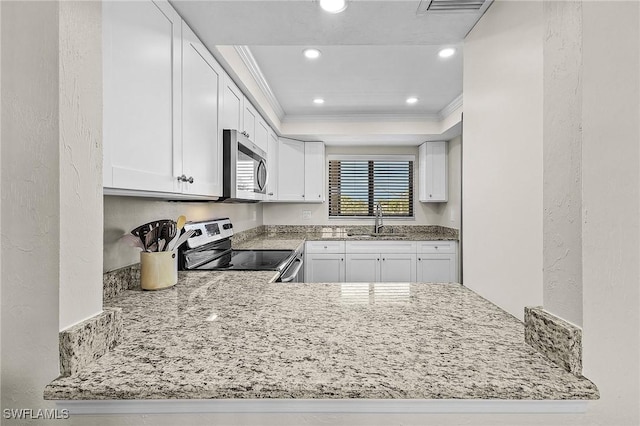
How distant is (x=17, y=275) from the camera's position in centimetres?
67

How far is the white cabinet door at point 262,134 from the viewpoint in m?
2.87

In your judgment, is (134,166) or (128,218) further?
(128,218)

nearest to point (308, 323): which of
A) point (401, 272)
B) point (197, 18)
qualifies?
point (197, 18)

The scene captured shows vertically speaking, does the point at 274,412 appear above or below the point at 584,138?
below

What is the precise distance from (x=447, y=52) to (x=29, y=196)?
2396 mm

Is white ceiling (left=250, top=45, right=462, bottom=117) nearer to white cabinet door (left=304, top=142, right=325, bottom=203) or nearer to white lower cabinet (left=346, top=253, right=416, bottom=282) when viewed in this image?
white cabinet door (left=304, top=142, right=325, bottom=203)

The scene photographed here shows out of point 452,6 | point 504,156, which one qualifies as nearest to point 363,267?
point 504,156

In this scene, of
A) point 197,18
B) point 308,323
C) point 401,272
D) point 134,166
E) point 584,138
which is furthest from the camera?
point 401,272

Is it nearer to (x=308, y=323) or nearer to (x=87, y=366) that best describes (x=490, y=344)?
(x=308, y=323)

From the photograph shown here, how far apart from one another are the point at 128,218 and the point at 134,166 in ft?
1.80

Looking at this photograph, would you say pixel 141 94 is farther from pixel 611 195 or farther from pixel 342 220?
pixel 342 220

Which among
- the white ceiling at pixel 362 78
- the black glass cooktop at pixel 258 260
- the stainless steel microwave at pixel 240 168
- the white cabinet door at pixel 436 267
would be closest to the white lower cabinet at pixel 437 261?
the white cabinet door at pixel 436 267

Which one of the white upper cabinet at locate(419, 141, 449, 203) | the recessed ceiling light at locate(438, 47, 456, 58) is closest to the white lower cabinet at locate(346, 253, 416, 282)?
→ the white upper cabinet at locate(419, 141, 449, 203)

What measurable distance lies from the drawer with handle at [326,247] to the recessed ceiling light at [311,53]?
2.20 meters
